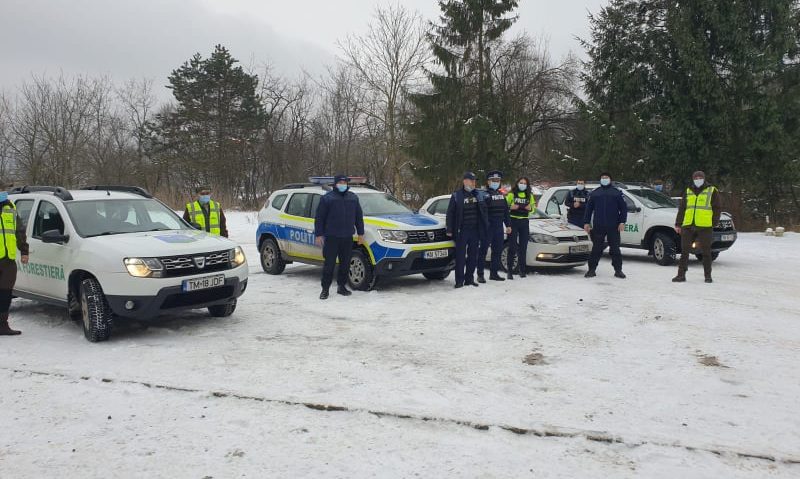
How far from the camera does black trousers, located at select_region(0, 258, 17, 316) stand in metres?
6.71

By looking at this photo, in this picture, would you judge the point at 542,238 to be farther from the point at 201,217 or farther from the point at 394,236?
the point at 201,217

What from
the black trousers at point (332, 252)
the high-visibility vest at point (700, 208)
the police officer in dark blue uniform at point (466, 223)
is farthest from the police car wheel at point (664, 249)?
the black trousers at point (332, 252)

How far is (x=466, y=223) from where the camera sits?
9.64 metres

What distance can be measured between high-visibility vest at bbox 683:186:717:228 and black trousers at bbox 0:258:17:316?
33.1 feet

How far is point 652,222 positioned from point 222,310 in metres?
9.44

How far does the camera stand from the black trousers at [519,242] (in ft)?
35.0

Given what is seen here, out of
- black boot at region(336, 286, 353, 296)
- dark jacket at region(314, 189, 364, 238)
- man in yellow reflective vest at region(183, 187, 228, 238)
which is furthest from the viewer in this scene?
man in yellow reflective vest at region(183, 187, 228, 238)

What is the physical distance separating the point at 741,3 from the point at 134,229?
74.3ft

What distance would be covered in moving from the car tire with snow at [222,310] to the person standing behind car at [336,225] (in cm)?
163

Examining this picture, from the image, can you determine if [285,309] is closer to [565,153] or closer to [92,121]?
[565,153]

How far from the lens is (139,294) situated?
20.2ft

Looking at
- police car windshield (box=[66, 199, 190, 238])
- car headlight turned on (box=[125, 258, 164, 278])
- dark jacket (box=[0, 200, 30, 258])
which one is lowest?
car headlight turned on (box=[125, 258, 164, 278])

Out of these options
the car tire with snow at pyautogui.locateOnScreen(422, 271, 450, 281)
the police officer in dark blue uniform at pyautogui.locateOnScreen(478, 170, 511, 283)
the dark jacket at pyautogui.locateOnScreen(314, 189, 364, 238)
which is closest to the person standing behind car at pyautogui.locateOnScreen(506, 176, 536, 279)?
the police officer in dark blue uniform at pyautogui.locateOnScreen(478, 170, 511, 283)

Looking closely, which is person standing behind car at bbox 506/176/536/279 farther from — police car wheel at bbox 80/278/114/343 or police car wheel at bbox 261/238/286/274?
police car wheel at bbox 80/278/114/343
